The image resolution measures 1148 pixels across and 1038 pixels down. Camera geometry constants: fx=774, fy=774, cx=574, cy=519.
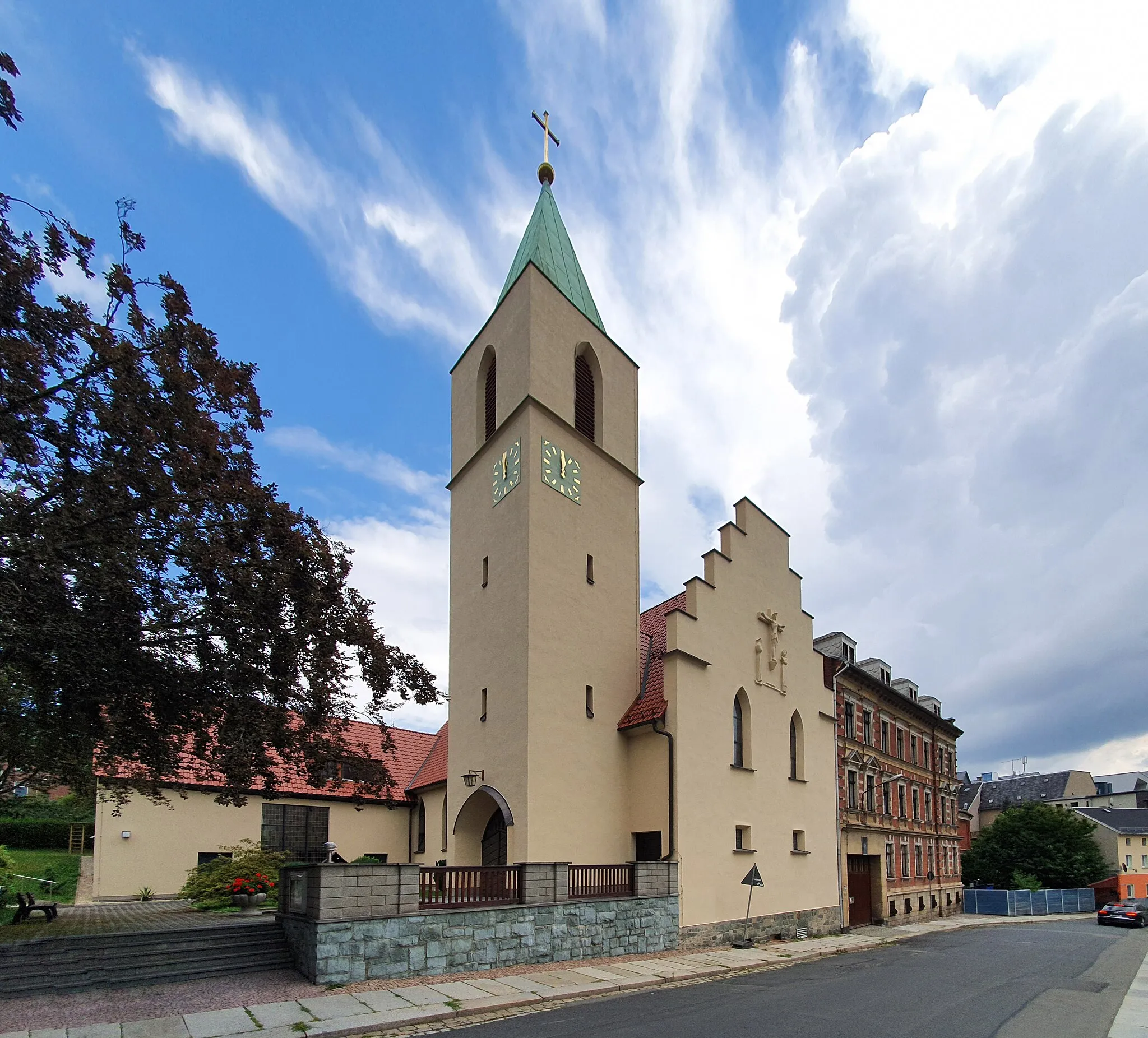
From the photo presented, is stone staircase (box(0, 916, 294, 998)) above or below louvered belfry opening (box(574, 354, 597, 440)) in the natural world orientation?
below

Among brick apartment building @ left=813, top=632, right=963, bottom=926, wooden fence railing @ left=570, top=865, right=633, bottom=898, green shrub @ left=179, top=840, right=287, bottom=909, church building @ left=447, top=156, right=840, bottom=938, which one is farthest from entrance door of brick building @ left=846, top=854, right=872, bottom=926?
green shrub @ left=179, top=840, right=287, bottom=909

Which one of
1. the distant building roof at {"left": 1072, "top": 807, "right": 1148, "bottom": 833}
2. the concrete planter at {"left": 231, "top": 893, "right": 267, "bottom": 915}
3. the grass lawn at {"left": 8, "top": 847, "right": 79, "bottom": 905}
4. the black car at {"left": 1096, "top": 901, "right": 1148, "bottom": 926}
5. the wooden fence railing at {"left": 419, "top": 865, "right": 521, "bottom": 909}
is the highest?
the wooden fence railing at {"left": 419, "top": 865, "right": 521, "bottom": 909}

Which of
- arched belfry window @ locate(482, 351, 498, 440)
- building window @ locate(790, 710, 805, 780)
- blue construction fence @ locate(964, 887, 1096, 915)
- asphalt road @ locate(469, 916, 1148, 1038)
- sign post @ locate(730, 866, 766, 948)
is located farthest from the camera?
blue construction fence @ locate(964, 887, 1096, 915)

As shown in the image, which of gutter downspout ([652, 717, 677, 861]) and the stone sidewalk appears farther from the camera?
gutter downspout ([652, 717, 677, 861])

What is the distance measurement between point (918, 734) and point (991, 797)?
56639 mm

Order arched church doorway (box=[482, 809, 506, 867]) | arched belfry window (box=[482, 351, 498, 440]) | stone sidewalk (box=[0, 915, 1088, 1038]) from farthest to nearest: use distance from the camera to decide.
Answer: arched belfry window (box=[482, 351, 498, 440]) < arched church doorway (box=[482, 809, 506, 867]) < stone sidewalk (box=[0, 915, 1088, 1038])

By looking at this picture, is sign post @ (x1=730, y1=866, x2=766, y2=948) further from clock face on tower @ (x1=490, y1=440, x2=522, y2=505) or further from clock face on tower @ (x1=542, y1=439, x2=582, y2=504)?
clock face on tower @ (x1=490, y1=440, x2=522, y2=505)

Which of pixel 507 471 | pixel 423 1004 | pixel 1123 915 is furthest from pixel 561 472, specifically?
pixel 1123 915

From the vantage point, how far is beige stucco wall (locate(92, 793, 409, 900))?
23203 mm

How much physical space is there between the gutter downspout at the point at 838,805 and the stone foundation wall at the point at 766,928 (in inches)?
13.0

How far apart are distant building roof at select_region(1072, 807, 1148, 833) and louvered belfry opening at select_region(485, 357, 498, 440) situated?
219 feet

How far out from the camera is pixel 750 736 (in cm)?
2228

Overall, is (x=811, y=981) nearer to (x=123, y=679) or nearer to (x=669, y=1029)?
(x=669, y=1029)

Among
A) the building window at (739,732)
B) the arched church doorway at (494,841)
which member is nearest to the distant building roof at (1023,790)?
the building window at (739,732)
